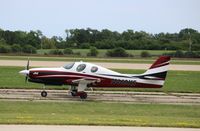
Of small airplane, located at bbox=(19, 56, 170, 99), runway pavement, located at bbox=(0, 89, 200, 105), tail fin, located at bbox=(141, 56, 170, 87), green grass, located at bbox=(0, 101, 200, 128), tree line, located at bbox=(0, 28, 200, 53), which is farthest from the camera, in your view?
tree line, located at bbox=(0, 28, 200, 53)

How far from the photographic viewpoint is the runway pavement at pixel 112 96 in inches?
893

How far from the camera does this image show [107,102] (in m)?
21.8

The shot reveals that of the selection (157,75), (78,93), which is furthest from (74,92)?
(157,75)

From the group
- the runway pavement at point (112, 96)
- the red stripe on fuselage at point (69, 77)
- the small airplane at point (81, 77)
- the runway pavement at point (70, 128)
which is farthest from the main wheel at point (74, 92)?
the runway pavement at point (70, 128)

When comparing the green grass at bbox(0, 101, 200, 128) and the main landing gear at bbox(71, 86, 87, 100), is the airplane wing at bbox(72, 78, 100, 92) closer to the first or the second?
the main landing gear at bbox(71, 86, 87, 100)

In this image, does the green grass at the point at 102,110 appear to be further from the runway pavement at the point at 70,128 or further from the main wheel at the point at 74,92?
the runway pavement at the point at 70,128

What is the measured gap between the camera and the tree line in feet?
430

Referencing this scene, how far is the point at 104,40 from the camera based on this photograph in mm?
141625

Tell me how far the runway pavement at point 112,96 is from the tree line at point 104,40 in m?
99.9

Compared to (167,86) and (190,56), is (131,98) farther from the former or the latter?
Answer: (190,56)

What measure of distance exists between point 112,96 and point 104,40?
117 m

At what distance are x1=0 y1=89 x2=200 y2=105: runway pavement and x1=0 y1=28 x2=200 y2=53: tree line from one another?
328ft

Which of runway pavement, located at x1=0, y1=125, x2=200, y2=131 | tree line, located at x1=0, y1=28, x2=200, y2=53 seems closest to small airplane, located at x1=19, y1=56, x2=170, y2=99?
runway pavement, located at x1=0, y1=125, x2=200, y2=131

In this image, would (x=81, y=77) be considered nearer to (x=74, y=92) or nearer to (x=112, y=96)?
(x=74, y=92)
